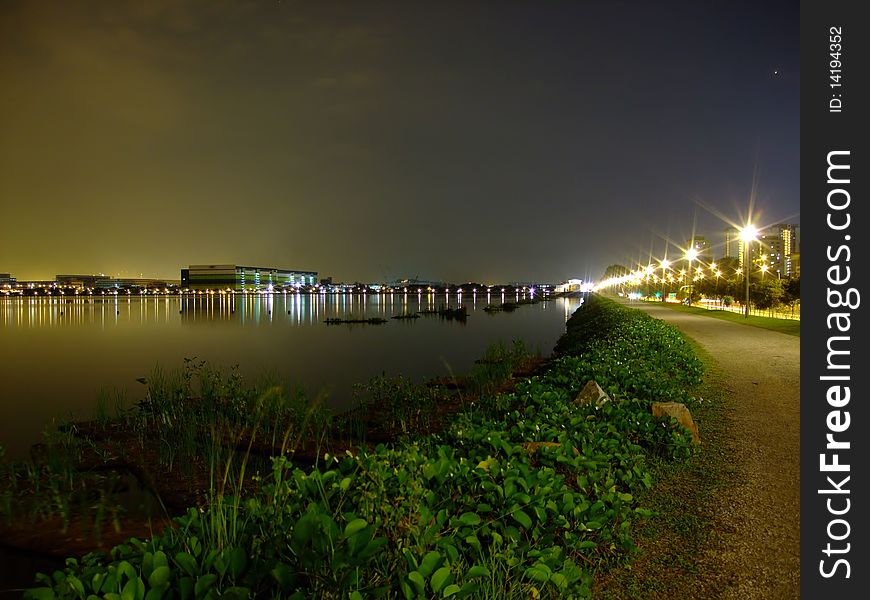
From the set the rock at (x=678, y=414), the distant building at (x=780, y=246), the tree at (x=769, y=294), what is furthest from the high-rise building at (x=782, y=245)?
the rock at (x=678, y=414)

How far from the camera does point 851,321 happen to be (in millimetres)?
6512

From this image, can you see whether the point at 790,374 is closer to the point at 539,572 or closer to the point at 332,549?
the point at 539,572

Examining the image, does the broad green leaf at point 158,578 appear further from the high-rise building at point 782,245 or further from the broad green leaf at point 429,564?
the high-rise building at point 782,245

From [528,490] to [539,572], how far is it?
880mm

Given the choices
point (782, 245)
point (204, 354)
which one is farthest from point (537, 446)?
point (782, 245)

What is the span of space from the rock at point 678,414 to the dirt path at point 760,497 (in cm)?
55

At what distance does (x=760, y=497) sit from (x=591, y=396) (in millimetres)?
2792

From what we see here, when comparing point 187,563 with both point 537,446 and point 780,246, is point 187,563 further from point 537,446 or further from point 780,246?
point 780,246

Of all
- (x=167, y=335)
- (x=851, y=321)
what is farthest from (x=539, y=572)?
(x=167, y=335)

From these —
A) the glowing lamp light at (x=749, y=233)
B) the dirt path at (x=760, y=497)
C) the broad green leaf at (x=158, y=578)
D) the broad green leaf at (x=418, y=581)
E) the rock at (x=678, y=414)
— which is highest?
the glowing lamp light at (x=749, y=233)

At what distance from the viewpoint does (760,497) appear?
6.07 meters

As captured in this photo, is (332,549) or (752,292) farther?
(752,292)

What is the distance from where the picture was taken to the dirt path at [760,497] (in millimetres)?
4477

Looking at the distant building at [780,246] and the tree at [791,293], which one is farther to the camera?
the distant building at [780,246]
